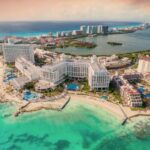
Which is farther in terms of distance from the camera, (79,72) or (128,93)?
(79,72)

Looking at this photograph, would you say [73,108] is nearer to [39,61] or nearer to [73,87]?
[73,87]

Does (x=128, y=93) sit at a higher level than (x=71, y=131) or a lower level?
higher

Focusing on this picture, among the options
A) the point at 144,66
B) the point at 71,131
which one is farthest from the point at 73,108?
the point at 144,66

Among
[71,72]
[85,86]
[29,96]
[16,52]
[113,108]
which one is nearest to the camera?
[113,108]

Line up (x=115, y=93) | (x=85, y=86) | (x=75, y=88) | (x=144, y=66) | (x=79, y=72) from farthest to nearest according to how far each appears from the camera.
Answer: (x=144, y=66)
(x=79, y=72)
(x=85, y=86)
(x=75, y=88)
(x=115, y=93)

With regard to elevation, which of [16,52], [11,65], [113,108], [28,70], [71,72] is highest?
[16,52]

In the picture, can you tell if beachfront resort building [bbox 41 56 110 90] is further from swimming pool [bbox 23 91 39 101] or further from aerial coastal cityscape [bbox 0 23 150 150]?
swimming pool [bbox 23 91 39 101]
